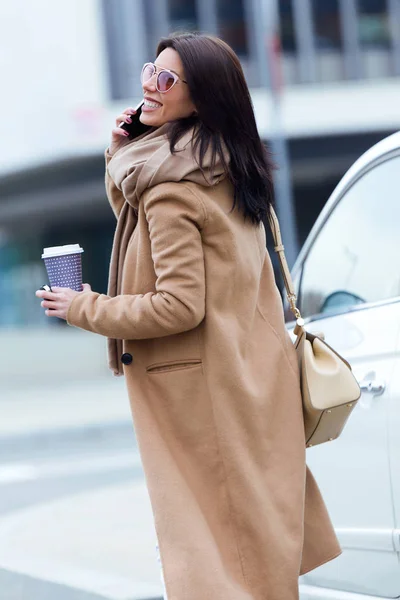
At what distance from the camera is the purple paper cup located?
2811 mm

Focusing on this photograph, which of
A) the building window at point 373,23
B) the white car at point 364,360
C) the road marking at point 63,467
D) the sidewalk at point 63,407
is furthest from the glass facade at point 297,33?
the white car at point 364,360

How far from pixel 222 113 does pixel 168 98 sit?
0.49 ft

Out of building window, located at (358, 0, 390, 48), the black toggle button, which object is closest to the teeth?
the black toggle button

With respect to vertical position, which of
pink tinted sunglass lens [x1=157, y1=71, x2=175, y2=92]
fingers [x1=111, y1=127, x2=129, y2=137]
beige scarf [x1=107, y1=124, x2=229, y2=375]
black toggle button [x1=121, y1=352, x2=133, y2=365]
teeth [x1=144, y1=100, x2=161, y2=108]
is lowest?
black toggle button [x1=121, y1=352, x2=133, y2=365]

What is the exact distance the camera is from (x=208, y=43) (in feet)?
9.36

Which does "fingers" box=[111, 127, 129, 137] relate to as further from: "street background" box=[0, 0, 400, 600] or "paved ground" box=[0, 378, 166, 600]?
"street background" box=[0, 0, 400, 600]

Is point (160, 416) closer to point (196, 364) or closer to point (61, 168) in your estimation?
point (196, 364)

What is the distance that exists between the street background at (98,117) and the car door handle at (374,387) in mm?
8889

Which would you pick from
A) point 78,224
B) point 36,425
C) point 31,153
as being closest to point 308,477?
point 36,425

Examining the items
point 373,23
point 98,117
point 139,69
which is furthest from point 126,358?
point 373,23

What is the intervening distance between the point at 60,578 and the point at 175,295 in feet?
8.59

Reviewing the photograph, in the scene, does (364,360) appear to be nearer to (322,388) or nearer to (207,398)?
(322,388)

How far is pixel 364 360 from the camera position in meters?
3.54

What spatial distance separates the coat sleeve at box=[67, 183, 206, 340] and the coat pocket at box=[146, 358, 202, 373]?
95 mm
